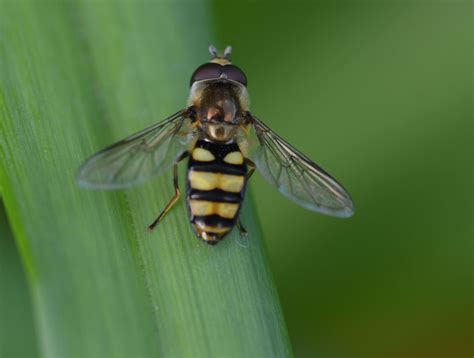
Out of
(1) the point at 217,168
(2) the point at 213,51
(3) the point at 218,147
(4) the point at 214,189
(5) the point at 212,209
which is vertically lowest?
(5) the point at 212,209

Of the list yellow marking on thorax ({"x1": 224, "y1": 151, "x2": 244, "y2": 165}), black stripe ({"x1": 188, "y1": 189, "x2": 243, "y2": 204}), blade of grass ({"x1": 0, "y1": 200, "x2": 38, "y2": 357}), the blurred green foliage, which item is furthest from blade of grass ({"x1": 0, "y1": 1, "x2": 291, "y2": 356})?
the blurred green foliage

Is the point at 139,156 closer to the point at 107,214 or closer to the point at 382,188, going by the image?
the point at 107,214

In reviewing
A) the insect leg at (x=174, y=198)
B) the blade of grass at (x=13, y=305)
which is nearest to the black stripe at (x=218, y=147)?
the insect leg at (x=174, y=198)

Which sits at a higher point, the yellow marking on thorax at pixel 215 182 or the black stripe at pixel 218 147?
the black stripe at pixel 218 147

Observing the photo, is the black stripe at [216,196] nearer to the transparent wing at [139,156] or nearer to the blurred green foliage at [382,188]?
the transparent wing at [139,156]

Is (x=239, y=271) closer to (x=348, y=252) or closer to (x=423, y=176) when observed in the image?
(x=348, y=252)

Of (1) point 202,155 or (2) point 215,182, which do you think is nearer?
(2) point 215,182

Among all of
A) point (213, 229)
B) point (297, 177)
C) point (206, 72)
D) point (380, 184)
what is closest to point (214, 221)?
point (213, 229)
